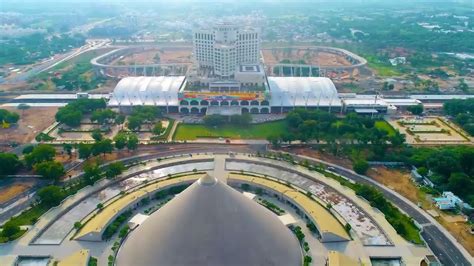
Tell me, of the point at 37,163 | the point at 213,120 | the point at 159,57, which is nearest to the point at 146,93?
the point at 213,120

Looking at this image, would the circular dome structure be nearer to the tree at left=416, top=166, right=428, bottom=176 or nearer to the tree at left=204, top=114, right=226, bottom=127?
the tree at left=416, top=166, right=428, bottom=176

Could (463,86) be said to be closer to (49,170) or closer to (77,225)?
(77,225)

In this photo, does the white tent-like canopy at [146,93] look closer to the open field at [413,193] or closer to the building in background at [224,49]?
the building in background at [224,49]

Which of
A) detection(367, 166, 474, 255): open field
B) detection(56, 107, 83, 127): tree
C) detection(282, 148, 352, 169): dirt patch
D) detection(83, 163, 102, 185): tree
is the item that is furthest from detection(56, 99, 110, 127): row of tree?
detection(367, 166, 474, 255): open field

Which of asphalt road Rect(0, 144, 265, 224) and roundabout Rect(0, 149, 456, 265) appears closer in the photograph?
roundabout Rect(0, 149, 456, 265)

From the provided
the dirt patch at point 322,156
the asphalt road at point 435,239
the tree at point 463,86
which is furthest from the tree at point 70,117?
the tree at point 463,86

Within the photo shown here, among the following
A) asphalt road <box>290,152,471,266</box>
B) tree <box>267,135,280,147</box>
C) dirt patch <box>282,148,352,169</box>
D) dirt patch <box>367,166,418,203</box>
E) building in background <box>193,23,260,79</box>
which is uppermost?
building in background <box>193,23,260,79</box>

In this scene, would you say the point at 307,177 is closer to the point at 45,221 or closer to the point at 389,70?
the point at 45,221
